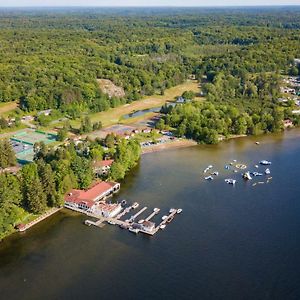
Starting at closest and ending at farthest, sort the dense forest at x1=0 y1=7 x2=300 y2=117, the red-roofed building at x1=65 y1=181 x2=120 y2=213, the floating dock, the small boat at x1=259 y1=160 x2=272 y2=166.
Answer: the floating dock
the red-roofed building at x1=65 y1=181 x2=120 y2=213
the small boat at x1=259 y1=160 x2=272 y2=166
the dense forest at x1=0 y1=7 x2=300 y2=117

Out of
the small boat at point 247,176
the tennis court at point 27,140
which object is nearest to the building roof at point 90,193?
the tennis court at point 27,140

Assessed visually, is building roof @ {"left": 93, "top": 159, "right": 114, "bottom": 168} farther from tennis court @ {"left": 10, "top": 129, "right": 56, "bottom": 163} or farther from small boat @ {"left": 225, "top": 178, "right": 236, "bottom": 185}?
small boat @ {"left": 225, "top": 178, "right": 236, "bottom": 185}

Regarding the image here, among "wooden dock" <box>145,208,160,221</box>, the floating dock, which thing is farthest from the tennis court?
"wooden dock" <box>145,208,160,221</box>

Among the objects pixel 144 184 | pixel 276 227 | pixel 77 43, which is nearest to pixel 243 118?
pixel 144 184

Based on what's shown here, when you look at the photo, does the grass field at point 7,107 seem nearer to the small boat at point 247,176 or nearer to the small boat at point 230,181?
the small boat at point 230,181

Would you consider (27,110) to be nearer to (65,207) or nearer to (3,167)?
(3,167)

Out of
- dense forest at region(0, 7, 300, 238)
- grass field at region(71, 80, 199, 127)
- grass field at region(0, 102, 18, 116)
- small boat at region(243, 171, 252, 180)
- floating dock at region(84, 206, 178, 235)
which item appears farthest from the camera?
grass field at region(0, 102, 18, 116)

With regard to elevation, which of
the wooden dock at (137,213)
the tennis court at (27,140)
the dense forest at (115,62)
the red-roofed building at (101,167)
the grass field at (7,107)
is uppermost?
the dense forest at (115,62)

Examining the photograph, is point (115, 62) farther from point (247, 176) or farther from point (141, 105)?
point (247, 176)
